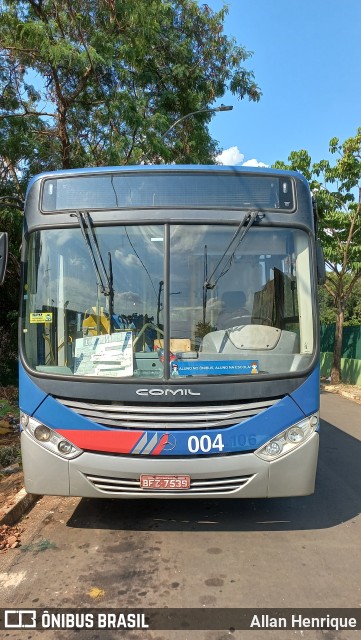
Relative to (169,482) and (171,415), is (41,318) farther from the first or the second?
(169,482)

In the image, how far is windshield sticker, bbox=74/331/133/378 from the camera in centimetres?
376

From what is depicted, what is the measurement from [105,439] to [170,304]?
1146 millimetres

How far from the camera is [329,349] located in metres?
21.1

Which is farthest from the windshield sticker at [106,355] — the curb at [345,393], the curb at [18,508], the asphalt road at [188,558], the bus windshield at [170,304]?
the curb at [345,393]

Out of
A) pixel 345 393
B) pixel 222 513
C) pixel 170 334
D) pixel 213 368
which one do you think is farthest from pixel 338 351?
pixel 170 334

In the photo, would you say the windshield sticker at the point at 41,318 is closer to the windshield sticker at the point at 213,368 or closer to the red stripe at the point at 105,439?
the red stripe at the point at 105,439

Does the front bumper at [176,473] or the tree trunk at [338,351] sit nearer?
the front bumper at [176,473]

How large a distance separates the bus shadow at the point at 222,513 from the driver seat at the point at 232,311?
1.80 metres

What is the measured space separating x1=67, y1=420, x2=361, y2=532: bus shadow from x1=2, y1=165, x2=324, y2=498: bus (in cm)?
73

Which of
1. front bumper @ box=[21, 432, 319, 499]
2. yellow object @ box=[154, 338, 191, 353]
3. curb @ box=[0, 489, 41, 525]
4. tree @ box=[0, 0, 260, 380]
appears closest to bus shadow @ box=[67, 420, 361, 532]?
curb @ box=[0, 489, 41, 525]

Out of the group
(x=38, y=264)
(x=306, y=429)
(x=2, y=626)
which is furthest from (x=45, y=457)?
(x=306, y=429)

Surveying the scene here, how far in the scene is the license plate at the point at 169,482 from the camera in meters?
3.60

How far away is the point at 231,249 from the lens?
3900 mm

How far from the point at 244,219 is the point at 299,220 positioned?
0.48m
